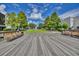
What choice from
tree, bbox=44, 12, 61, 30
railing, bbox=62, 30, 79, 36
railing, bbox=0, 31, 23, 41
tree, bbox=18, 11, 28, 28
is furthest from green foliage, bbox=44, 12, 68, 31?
railing, bbox=0, 31, 23, 41

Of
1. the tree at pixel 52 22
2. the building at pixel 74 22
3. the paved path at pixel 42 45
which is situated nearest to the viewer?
the paved path at pixel 42 45

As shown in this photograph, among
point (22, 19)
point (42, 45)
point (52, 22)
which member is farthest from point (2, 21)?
point (52, 22)

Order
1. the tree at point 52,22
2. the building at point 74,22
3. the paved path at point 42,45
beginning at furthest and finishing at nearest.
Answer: the tree at point 52,22
the building at point 74,22
the paved path at point 42,45

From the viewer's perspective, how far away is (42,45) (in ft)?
13.6

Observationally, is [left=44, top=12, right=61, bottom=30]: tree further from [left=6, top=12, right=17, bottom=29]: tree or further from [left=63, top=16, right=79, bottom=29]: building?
[left=6, top=12, right=17, bottom=29]: tree

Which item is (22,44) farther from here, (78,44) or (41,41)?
(78,44)

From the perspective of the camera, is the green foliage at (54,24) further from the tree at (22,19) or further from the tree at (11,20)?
the tree at (11,20)

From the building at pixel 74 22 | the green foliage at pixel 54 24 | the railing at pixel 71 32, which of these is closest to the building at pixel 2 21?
the green foliage at pixel 54 24

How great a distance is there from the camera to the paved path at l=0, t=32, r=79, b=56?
12.9 feet

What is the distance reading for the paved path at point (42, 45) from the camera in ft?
12.9

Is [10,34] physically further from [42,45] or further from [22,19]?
[42,45]

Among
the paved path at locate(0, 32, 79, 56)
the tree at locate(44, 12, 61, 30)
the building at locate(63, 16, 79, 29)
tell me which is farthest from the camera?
the tree at locate(44, 12, 61, 30)

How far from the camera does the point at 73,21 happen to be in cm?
426

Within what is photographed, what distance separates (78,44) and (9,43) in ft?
5.89
